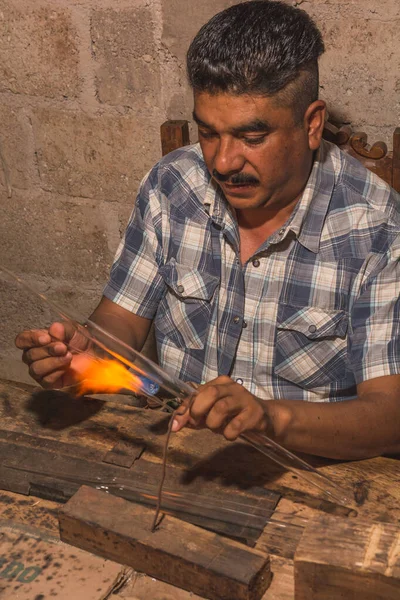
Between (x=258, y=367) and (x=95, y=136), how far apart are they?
1.09 m

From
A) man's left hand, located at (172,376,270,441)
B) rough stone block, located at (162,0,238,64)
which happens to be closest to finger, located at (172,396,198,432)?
man's left hand, located at (172,376,270,441)

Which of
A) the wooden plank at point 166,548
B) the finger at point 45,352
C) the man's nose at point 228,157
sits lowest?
the wooden plank at point 166,548

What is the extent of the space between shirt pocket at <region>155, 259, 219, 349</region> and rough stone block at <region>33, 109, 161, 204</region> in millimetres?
667

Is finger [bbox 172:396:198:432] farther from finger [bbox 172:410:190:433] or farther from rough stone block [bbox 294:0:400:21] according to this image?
rough stone block [bbox 294:0:400:21]

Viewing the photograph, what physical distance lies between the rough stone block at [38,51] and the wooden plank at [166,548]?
161 cm

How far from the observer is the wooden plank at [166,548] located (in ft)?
4.38

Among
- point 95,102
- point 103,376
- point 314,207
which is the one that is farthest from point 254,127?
point 95,102

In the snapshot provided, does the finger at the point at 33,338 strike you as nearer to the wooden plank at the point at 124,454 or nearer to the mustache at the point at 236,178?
the wooden plank at the point at 124,454

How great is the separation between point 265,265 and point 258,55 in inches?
21.1

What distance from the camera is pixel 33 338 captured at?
1.78 meters

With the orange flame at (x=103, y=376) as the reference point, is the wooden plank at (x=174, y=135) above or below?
above

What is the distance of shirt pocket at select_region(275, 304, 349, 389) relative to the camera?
1993 millimetres

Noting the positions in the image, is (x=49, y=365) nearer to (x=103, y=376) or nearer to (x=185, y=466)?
(x=103, y=376)

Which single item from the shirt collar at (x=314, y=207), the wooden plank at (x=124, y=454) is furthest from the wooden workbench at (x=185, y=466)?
the shirt collar at (x=314, y=207)
